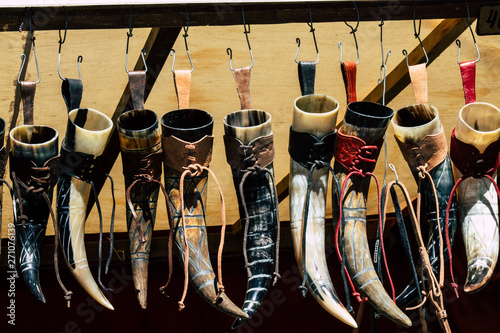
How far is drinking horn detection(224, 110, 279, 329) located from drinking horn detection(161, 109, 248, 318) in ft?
0.24

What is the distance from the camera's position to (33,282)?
5.91ft

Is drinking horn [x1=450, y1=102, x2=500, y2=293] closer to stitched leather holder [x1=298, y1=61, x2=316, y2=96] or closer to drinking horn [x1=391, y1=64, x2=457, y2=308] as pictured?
drinking horn [x1=391, y1=64, x2=457, y2=308]

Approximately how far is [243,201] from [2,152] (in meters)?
0.64

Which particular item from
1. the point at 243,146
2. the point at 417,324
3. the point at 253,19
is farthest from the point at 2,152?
the point at 417,324

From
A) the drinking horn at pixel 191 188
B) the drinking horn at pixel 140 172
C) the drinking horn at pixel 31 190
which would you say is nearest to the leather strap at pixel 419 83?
the drinking horn at pixel 191 188

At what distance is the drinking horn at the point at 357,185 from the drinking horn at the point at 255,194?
0.61 ft

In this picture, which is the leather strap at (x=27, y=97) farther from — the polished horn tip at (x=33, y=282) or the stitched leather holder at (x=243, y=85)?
the stitched leather holder at (x=243, y=85)

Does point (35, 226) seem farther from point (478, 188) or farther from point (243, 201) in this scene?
point (478, 188)

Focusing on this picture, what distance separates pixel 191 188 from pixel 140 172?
14 centimetres

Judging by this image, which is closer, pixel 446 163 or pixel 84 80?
pixel 446 163

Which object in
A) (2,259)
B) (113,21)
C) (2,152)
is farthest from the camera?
(2,259)

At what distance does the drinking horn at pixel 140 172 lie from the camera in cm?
186

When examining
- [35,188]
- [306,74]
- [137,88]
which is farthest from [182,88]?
[35,188]

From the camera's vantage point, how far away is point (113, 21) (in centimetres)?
200
